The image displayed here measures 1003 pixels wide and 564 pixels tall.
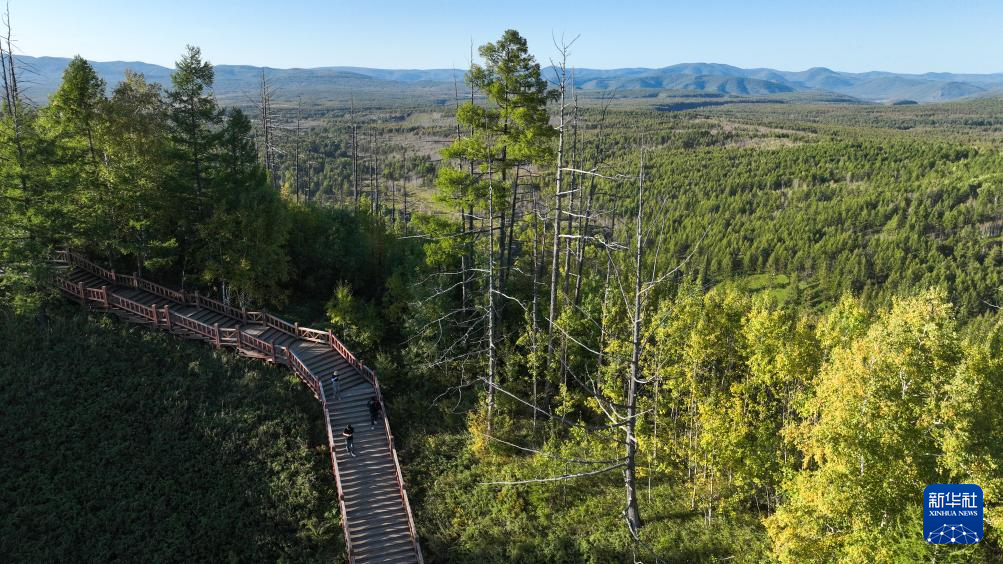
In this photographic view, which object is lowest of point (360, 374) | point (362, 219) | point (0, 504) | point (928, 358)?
point (0, 504)

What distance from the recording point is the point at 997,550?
16.0m

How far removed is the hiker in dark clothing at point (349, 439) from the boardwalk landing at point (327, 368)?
0.62ft

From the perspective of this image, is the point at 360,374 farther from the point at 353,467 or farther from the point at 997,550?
the point at 997,550

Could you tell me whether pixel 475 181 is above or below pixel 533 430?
above

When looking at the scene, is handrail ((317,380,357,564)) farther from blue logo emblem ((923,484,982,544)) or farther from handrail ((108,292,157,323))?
blue logo emblem ((923,484,982,544))

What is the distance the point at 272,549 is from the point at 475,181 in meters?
15.3

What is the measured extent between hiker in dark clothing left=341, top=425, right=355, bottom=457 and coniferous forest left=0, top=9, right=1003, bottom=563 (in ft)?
3.76

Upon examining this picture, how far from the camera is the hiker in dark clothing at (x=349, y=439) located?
20328 mm

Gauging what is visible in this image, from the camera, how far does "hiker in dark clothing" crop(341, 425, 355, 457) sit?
20328mm

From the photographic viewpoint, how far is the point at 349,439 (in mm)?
20578

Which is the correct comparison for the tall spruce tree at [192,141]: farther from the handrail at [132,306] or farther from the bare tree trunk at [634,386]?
the bare tree trunk at [634,386]

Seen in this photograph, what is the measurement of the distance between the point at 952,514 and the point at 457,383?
1832 centimetres

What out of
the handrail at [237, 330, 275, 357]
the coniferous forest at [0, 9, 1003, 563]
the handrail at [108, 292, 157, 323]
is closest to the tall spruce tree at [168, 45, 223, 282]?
the coniferous forest at [0, 9, 1003, 563]

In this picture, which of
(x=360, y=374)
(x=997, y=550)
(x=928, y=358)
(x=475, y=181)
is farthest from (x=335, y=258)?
(x=997, y=550)
